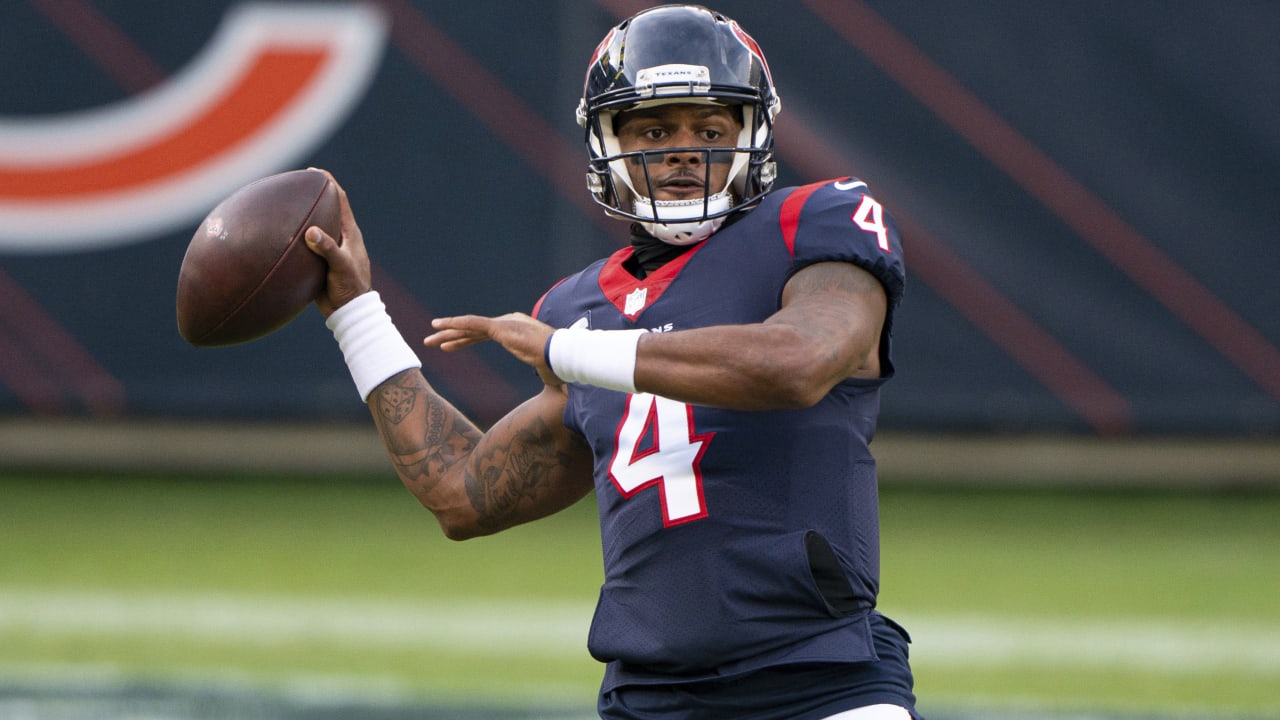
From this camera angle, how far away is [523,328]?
2.73m

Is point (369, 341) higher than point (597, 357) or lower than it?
higher

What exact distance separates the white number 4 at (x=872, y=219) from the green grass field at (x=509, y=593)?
3.05 metres

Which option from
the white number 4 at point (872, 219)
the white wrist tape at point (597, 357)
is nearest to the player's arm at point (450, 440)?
the white wrist tape at point (597, 357)

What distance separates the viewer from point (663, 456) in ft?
9.25

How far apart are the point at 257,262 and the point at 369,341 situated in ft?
0.86

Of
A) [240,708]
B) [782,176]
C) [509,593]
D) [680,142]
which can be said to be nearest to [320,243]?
[680,142]

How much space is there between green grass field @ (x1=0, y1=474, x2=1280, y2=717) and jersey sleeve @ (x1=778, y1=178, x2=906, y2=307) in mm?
3054

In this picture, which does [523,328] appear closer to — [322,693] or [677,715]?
[677,715]

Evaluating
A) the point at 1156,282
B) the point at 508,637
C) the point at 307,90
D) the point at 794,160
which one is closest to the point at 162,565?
the point at 508,637

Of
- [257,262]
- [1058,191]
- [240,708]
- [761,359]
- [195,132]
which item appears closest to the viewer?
[761,359]

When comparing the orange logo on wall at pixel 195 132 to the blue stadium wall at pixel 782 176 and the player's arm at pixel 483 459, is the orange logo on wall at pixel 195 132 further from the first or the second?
the player's arm at pixel 483 459

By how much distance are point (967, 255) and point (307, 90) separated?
351 cm

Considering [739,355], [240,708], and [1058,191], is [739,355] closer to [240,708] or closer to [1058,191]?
[240,708]

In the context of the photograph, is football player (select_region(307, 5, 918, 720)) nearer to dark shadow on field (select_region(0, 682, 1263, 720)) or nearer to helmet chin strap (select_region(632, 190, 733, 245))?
helmet chin strap (select_region(632, 190, 733, 245))
